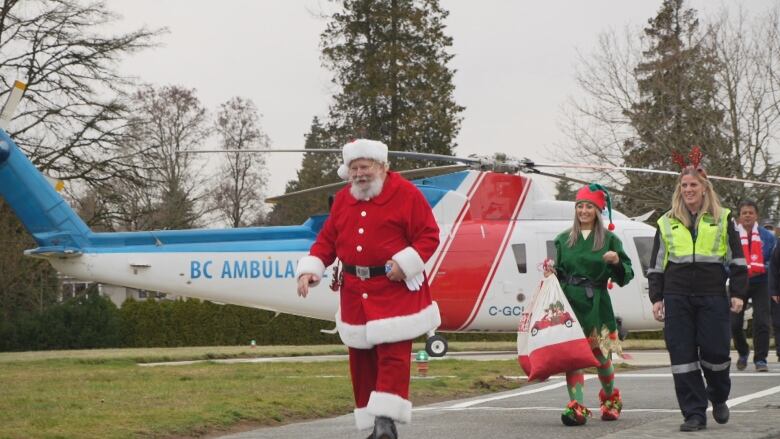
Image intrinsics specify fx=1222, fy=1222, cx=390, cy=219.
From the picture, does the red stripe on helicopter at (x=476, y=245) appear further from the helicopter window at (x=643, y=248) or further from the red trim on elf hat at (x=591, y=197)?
the red trim on elf hat at (x=591, y=197)

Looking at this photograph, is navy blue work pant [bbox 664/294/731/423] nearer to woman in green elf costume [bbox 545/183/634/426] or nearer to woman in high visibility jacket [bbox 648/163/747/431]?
woman in high visibility jacket [bbox 648/163/747/431]

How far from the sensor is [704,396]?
27.0 ft

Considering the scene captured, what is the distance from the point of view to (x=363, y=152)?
7914mm

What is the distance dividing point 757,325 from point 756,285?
0.49m

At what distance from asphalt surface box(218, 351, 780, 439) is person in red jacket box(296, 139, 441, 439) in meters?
0.75

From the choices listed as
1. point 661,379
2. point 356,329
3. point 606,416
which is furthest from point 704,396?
point 661,379

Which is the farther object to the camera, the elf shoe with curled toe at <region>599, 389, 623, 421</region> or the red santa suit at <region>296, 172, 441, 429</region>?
the elf shoe with curled toe at <region>599, 389, 623, 421</region>

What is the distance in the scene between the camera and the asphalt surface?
8.01 meters

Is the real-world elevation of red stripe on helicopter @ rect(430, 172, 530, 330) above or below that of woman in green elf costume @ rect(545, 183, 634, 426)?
above

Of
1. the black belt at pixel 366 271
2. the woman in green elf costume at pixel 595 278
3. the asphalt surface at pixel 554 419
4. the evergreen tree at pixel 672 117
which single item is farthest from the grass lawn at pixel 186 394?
the evergreen tree at pixel 672 117

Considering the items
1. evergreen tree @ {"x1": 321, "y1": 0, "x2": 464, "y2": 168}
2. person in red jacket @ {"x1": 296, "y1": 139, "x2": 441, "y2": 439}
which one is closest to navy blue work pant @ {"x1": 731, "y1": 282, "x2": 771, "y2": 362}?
person in red jacket @ {"x1": 296, "y1": 139, "x2": 441, "y2": 439}

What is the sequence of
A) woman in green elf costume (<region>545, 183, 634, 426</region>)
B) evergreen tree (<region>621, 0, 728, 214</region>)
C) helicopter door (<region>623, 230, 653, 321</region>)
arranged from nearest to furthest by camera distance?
woman in green elf costume (<region>545, 183, 634, 426</region>)
helicopter door (<region>623, 230, 653, 321</region>)
evergreen tree (<region>621, 0, 728, 214</region>)

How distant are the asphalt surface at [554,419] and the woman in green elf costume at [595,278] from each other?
0.36m

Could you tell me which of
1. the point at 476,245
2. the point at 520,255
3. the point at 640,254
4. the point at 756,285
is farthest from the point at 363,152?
the point at 640,254
